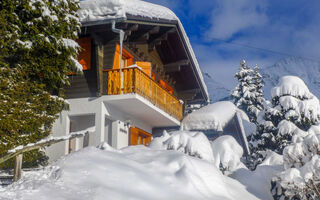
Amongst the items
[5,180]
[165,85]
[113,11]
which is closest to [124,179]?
[5,180]

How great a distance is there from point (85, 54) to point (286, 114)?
32.3 feet

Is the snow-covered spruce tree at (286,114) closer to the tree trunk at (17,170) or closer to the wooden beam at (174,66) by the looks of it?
the wooden beam at (174,66)

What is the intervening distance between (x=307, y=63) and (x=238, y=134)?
596 feet

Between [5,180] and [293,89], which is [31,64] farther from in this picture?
[293,89]

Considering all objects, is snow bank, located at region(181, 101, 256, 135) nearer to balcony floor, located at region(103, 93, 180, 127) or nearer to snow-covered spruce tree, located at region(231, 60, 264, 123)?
balcony floor, located at region(103, 93, 180, 127)

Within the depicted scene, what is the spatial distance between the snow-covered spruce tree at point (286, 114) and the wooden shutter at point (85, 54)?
939 centimetres

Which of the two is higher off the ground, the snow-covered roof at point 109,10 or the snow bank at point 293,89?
the snow-covered roof at point 109,10

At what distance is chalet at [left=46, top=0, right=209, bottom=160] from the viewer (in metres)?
11.7

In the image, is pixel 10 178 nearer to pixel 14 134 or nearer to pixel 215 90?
pixel 14 134

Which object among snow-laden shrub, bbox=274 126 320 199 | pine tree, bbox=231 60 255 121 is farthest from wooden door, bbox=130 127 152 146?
pine tree, bbox=231 60 255 121

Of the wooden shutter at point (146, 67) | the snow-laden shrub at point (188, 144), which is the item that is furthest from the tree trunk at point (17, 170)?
the wooden shutter at point (146, 67)

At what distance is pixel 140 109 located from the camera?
13555 mm

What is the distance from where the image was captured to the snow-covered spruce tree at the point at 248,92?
32.9 meters

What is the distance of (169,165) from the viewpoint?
24.2ft
